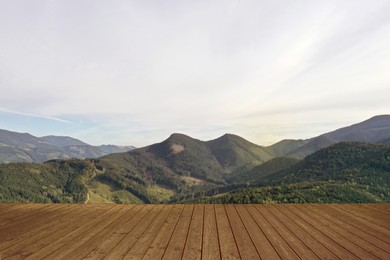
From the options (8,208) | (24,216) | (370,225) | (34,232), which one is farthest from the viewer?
(8,208)

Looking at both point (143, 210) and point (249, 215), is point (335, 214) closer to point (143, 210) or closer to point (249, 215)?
point (249, 215)

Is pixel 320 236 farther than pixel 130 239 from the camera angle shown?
Yes

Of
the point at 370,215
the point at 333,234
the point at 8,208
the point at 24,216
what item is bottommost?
the point at 370,215

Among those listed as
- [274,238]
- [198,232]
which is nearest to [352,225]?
[274,238]

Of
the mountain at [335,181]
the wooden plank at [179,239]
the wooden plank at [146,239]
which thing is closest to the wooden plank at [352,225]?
the wooden plank at [179,239]

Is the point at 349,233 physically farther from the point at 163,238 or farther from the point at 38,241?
the point at 38,241

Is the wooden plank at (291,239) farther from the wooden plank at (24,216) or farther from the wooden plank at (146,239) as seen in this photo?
the wooden plank at (24,216)

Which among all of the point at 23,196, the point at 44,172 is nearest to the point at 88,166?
the point at 44,172
